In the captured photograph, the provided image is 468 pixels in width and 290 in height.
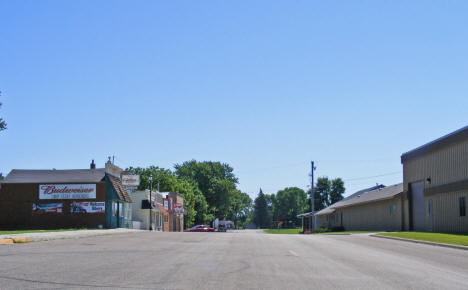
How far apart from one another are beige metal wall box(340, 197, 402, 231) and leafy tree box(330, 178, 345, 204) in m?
61.8

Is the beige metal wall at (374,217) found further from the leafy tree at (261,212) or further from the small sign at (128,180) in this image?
the leafy tree at (261,212)

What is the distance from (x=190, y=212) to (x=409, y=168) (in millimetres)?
61554

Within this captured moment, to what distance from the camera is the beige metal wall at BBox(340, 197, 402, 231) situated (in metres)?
46.1

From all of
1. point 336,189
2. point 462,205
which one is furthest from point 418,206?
point 336,189

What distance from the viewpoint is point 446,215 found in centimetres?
3562

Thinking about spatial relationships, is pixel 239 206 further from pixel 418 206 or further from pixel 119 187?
pixel 418 206

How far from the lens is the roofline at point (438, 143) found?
33375 millimetres

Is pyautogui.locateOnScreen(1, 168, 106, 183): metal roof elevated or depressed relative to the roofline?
depressed

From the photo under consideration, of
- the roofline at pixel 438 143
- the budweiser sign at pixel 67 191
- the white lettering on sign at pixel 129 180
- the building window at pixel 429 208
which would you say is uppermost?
the roofline at pixel 438 143

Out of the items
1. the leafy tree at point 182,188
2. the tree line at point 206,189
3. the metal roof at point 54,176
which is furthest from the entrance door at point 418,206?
the tree line at point 206,189

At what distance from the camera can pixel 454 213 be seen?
3438 centimetres

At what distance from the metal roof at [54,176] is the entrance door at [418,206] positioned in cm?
2919

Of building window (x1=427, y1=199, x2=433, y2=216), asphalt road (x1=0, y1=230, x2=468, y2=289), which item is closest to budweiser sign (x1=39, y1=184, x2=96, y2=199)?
building window (x1=427, y1=199, x2=433, y2=216)

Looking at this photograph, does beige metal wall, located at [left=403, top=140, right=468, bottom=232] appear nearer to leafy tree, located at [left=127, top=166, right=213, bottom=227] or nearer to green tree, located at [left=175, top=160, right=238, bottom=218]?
leafy tree, located at [left=127, top=166, right=213, bottom=227]
